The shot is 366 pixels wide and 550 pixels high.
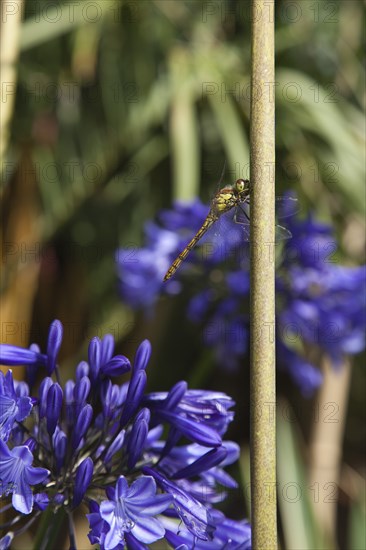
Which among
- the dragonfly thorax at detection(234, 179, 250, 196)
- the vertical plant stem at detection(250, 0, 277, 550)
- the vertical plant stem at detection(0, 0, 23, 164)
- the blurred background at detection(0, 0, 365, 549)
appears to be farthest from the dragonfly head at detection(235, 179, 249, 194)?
the blurred background at detection(0, 0, 365, 549)

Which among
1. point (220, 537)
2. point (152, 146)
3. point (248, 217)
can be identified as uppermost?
point (152, 146)

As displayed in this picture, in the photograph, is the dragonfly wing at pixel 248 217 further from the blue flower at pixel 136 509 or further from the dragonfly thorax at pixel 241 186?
the blue flower at pixel 136 509

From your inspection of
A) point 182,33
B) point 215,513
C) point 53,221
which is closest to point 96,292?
point 53,221

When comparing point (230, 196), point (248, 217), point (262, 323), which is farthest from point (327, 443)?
point (262, 323)

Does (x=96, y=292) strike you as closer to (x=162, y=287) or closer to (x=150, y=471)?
(x=162, y=287)

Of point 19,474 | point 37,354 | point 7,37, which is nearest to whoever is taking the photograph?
point 19,474

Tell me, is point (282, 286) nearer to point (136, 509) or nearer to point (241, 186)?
point (241, 186)

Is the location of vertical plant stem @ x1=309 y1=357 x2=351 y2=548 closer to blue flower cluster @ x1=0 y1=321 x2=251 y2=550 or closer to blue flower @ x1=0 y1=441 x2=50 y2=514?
blue flower cluster @ x1=0 y1=321 x2=251 y2=550
